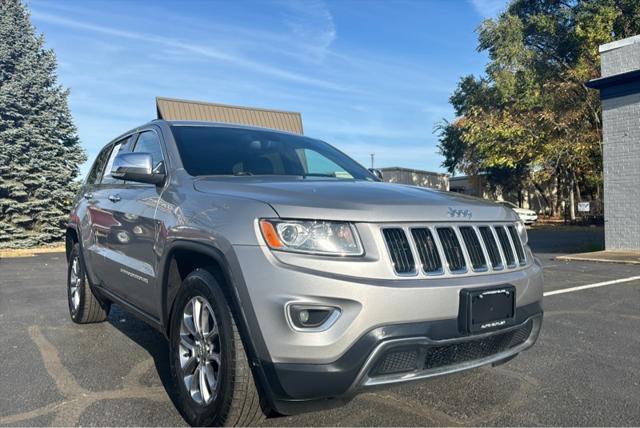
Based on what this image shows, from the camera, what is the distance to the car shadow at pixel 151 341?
374cm

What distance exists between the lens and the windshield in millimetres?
3684

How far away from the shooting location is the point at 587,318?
5.70 m

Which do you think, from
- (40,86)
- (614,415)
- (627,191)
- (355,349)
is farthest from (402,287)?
(40,86)

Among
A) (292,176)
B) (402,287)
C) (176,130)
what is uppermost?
(176,130)

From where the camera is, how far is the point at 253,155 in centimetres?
395

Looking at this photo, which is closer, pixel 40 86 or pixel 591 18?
pixel 40 86

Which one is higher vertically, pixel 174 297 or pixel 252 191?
→ pixel 252 191

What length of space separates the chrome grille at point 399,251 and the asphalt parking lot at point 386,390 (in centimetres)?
68

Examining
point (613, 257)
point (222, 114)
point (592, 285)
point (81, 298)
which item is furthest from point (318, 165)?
point (222, 114)

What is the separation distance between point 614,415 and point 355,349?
1801mm

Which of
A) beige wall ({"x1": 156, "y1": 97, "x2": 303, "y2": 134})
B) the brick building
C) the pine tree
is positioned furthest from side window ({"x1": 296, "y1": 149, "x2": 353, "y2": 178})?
the pine tree

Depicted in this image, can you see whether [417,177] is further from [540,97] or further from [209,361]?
[209,361]

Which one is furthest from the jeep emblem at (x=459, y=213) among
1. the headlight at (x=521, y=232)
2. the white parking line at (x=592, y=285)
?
the white parking line at (x=592, y=285)

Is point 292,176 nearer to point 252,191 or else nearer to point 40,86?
point 252,191
